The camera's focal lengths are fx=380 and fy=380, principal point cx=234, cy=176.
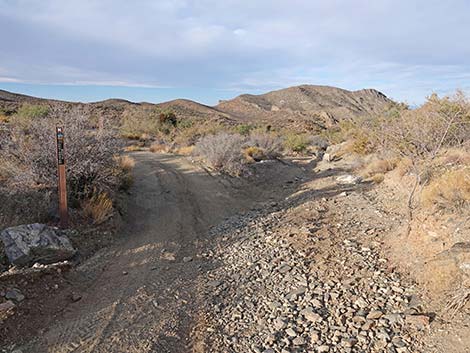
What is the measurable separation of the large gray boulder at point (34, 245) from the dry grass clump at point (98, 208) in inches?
44.7

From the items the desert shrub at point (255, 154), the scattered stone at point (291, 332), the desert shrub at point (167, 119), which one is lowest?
the scattered stone at point (291, 332)

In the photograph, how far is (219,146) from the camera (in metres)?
15.3

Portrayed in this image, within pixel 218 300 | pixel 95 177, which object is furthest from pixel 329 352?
pixel 95 177

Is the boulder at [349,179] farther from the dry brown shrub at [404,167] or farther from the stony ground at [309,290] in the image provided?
the stony ground at [309,290]

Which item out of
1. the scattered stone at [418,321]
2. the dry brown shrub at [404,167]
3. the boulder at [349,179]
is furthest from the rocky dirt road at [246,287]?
the boulder at [349,179]

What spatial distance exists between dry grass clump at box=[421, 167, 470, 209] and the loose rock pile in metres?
1.09

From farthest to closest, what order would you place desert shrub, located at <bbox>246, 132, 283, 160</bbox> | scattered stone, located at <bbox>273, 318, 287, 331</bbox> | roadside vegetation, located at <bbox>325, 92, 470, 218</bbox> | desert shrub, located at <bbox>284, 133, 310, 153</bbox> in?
1. desert shrub, located at <bbox>284, 133, 310, 153</bbox>
2. desert shrub, located at <bbox>246, 132, 283, 160</bbox>
3. roadside vegetation, located at <bbox>325, 92, 470, 218</bbox>
4. scattered stone, located at <bbox>273, 318, 287, 331</bbox>

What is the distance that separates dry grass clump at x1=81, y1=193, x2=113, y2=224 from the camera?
765 cm

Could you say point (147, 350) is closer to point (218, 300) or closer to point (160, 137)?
point (218, 300)

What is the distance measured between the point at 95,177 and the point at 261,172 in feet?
27.0

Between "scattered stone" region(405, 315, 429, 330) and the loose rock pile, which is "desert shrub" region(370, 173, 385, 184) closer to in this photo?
the loose rock pile

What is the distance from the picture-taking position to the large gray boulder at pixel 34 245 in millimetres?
5855

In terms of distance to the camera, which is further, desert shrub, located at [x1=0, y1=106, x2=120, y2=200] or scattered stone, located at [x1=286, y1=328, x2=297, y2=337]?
desert shrub, located at [x1=0, y1=106, x2=120, y2=200]

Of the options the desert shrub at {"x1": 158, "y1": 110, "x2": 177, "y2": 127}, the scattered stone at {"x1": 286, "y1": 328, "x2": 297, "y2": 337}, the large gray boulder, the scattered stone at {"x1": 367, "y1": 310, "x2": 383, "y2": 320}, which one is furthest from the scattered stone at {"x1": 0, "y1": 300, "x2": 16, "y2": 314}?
the desert shrub at {"x1": 158, "y1": 110, "x2": 177, "y2": 127}
